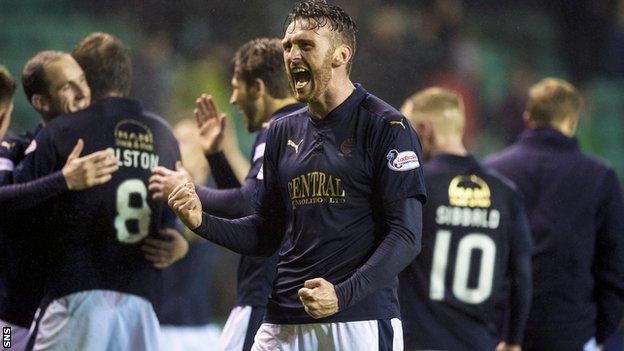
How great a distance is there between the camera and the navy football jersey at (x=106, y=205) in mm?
4473

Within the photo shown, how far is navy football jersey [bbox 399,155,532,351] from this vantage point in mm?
4777

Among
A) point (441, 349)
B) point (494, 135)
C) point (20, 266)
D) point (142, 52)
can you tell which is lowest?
point (441, 349)

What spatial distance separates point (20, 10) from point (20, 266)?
488 cm

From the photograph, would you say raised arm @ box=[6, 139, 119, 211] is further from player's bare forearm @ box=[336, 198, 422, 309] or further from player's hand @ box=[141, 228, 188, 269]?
player's bare forearm @ box=[336, 198, 422, 309]

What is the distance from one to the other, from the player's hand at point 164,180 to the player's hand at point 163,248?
0.25 m

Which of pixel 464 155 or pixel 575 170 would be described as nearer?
pixel 464 155

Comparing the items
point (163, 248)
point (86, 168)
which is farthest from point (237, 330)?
point (86, 168)

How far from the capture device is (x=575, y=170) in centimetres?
553

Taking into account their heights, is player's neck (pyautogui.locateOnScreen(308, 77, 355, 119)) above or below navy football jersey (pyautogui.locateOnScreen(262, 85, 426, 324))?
above

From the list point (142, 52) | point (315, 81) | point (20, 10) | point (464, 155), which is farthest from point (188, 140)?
point (315, 81)

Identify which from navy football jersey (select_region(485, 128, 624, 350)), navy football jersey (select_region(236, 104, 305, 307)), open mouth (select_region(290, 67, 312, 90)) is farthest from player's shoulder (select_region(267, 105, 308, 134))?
navy football jersey (select_region(485, 128, 624, 350))

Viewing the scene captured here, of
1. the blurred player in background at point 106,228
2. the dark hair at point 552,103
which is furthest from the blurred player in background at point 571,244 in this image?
the blurred player in background at point 106,228

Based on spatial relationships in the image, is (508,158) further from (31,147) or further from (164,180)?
(31,147)

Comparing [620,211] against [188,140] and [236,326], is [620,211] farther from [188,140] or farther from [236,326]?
[188,140]
